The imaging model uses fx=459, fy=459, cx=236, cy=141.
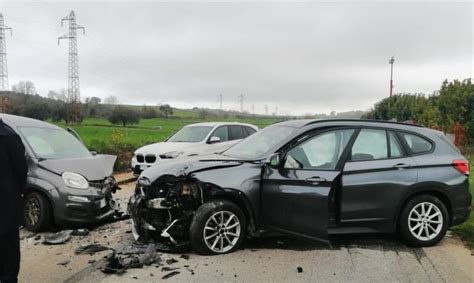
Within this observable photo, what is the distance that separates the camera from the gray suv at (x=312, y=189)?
19.4 ft

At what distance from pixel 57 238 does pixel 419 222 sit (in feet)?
16.8

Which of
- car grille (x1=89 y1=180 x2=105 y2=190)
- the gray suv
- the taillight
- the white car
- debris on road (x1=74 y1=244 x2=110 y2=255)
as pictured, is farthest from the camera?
the white car

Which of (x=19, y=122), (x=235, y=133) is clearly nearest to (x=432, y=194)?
(x=19, y=122)

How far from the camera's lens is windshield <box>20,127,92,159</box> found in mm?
7551

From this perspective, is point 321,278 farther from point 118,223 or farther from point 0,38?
point 0,38

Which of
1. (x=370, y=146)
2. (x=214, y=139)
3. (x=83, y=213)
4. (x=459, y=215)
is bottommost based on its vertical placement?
(x=83, y=213)

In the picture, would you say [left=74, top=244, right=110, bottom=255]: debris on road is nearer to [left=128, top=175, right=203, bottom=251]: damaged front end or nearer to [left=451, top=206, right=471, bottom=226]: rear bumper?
[left=128, top=175, right=203, bottom=251]: damaged front end

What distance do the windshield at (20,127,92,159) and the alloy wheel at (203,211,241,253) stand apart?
3252mm

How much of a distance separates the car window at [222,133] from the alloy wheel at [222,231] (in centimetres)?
805

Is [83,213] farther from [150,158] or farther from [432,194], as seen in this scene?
[150,158]

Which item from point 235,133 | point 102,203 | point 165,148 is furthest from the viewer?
point 235,133

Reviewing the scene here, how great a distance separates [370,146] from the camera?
6.50 metres

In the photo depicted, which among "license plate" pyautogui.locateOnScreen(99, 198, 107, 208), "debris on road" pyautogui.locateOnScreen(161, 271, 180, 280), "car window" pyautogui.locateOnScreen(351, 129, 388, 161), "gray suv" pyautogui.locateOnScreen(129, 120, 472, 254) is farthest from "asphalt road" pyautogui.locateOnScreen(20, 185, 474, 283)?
"car window" pyautogui.locateOnScreen(351, 129, 388, 161)

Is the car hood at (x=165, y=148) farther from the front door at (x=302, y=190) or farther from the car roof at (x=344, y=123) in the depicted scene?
the front door at (x=302, y=190)
